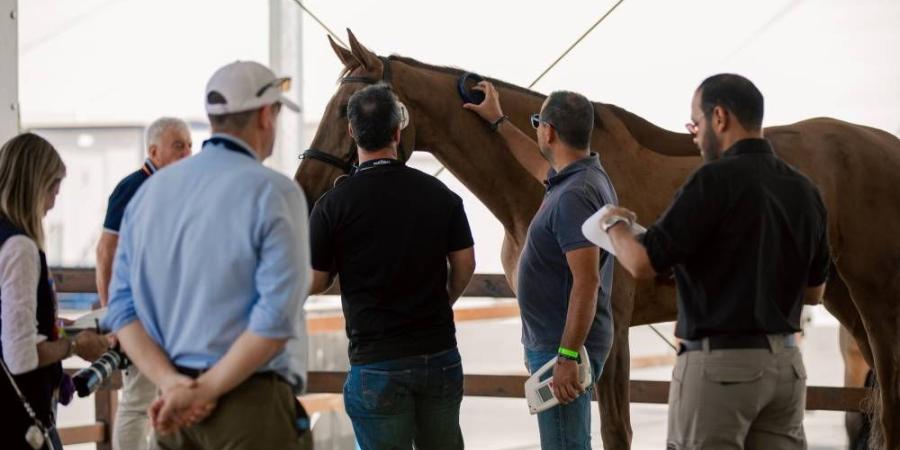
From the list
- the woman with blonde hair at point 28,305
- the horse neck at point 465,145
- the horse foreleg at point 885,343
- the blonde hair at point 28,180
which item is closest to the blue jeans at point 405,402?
the woman with blonde hair at point 28,305

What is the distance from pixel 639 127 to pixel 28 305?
216 cm

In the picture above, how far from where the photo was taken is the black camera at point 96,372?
8.27ft

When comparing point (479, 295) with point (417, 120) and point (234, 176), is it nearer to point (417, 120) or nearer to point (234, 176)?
point (417, 120)

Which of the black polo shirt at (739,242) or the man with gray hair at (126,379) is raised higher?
the black polo shirt at (739,242)

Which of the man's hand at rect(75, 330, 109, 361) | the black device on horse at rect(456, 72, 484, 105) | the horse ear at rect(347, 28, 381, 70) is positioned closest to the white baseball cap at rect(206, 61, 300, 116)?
the man's hand at rect(75, 330, 109, 361)

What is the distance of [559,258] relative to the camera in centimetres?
279

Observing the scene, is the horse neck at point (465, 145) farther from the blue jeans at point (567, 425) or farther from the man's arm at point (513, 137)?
the blue jeans at point (567, 425)

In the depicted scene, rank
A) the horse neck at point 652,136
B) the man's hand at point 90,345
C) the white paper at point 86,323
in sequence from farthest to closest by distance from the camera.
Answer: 1. the horse neck at point 652,136
2. the white paper at point 86,323
3. the man's hand at point 90,345

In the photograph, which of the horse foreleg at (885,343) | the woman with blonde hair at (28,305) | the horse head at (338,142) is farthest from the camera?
the horse foreleg at (885,343)

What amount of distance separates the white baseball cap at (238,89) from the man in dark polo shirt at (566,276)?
100 cm

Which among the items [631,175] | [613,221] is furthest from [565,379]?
[631,175]

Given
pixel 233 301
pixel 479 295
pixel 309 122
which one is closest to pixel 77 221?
pixel 309 122

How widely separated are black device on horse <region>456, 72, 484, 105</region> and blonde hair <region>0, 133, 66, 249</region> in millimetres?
1349

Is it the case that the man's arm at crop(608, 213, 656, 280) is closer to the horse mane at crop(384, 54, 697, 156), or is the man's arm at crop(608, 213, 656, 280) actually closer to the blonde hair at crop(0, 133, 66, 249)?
the blonde hair at crop(0, 133, 66, 249)
